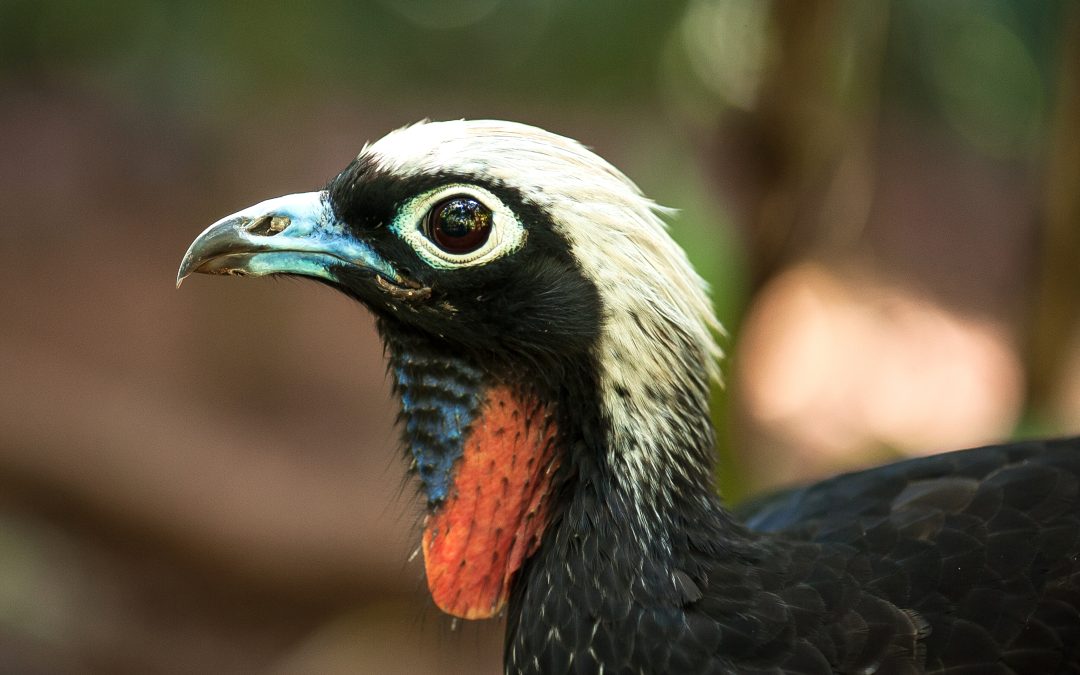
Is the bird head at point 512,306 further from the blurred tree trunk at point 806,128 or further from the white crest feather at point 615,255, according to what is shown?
the blurred tree trunk at point 806,128

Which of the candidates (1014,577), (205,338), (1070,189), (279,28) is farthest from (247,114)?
(1014,577)

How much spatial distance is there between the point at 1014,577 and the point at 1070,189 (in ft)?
10.4

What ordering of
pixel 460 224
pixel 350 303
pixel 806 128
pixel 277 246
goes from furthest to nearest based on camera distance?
pixel 350 303
pixel 806 128
pixel 277 246
pixel 460 224

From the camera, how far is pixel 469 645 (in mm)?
7984

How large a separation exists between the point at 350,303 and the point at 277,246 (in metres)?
7.51

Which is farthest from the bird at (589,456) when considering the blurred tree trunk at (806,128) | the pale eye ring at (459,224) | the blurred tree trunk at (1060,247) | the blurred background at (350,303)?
the blurred tree trunk at (1060,247)

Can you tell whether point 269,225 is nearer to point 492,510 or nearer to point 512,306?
point 512,306

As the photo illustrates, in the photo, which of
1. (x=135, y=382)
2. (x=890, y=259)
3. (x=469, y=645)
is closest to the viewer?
(x=469, y=645)

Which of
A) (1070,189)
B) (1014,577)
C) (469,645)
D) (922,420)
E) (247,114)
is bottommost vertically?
(469,645)

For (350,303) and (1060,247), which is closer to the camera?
(1060,247)

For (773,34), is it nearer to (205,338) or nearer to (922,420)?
(922,420)

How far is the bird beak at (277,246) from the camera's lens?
311 centimetres

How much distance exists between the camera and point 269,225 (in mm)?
3168

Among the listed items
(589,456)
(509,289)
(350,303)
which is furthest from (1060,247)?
(350,303)
